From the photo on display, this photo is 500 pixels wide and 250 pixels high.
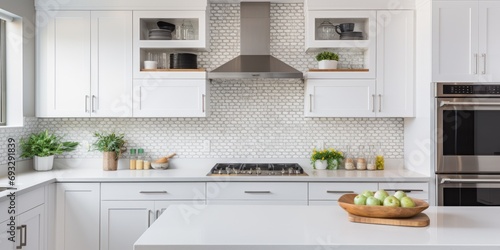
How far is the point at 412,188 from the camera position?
3.47 metres

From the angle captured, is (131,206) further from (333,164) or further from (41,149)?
(333,164)

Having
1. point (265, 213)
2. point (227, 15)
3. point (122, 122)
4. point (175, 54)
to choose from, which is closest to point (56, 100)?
point (122, 122)

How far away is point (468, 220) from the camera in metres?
2.03

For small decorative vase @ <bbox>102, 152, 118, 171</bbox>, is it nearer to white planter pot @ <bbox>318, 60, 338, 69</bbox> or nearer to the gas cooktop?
the gas cooktop

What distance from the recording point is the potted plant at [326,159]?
3.92 m

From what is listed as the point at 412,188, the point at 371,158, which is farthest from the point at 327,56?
the point at 412,188

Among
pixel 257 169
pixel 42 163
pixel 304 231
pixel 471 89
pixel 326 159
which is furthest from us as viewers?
pixel 326 159

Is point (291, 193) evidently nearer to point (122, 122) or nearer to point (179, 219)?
point (179, 219)

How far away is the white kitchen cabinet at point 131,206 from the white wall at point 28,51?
45.1 inches

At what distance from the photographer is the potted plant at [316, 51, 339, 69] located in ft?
12.6

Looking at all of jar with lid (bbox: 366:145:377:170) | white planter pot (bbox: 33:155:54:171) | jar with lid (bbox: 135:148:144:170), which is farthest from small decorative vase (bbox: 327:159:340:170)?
white planter pot (bbox: 33:155:54:171)

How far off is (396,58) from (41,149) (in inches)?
133

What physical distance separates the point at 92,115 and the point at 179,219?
2.15m

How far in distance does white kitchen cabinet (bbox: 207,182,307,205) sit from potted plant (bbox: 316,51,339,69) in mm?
1144
